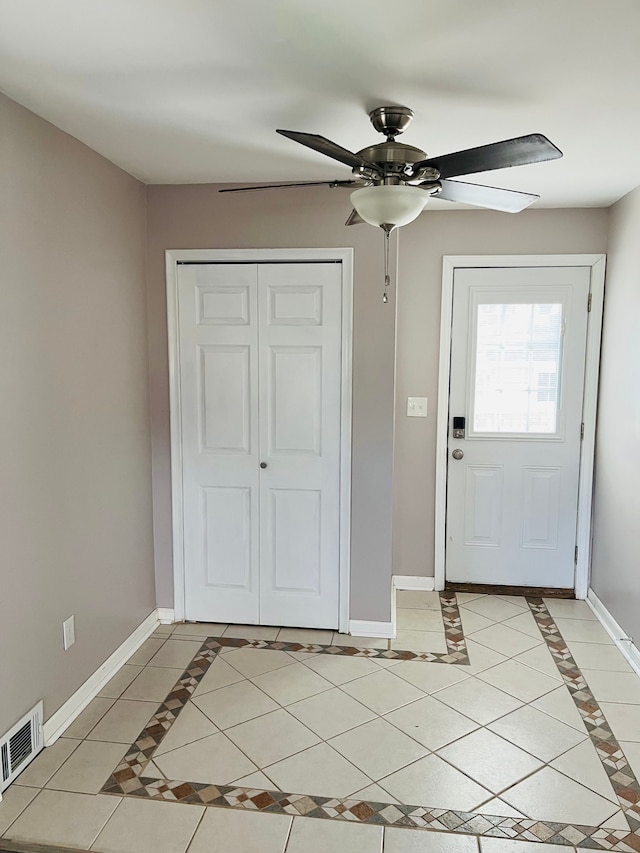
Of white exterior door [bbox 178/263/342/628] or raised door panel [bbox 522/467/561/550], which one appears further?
raised door panel [bbox 522/467/561/550]

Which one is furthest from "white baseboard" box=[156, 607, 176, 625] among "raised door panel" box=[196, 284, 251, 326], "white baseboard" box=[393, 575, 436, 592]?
"raised door panel" box=[196, 284, 251, 326]

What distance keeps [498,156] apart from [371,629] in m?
2.43

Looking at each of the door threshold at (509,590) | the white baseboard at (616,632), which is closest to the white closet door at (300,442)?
the door threshold at (509,590)

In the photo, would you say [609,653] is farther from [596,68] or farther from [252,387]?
[596,68]

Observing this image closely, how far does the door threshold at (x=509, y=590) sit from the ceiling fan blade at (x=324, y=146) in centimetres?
284

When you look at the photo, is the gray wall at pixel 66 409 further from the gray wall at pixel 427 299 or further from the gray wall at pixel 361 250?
the gray wall at pixel 427 299

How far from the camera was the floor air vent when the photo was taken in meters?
2.16

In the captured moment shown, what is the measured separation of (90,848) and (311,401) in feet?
6.68

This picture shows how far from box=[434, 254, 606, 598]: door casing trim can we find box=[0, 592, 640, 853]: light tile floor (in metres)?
0.60

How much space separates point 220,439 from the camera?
3.36 m

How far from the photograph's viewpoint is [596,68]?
184 cm

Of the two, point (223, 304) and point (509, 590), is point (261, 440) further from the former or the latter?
point (509, 590)

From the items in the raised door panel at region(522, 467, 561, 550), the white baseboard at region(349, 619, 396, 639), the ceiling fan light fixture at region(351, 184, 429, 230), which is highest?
the ceiling fan light fixture at region(351, 184, 429, 230)

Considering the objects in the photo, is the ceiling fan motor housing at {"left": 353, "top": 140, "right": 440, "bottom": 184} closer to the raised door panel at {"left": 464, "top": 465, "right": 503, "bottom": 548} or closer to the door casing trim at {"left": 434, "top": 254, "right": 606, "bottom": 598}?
the door casing trim at {"left": 434, "top": 254, "right": 606, "bottom": 598}
